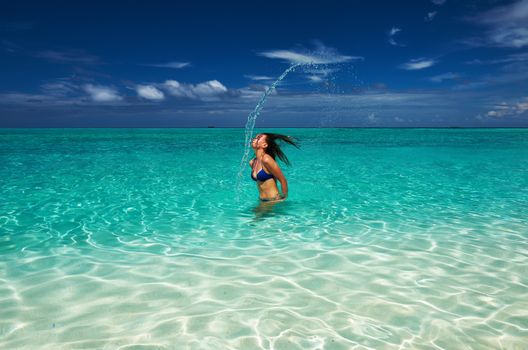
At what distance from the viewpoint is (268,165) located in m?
6.42

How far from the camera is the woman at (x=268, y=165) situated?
6410mm

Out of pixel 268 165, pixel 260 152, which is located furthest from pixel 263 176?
pixel 260 152

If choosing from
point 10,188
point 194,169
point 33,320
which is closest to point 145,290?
point 33,320

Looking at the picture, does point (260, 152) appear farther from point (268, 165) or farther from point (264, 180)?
point (264, 180)

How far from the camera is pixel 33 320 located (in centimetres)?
303

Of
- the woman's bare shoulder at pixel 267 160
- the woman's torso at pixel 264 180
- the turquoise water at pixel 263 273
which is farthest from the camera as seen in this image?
the woman's torso at pixel 264 180

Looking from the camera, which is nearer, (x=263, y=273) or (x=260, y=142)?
(x=263, y=273)

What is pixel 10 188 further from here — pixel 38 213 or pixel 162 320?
pixel 162 320

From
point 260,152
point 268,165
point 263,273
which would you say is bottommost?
point 263,273

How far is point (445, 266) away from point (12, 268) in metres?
5.08

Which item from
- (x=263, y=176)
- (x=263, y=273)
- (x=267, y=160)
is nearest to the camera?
(x=263, y=273)

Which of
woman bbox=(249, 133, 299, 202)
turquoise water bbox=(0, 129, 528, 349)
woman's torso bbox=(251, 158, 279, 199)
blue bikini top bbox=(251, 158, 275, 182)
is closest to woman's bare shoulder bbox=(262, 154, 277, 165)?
woman bbox=(249, 133, 299, 202)

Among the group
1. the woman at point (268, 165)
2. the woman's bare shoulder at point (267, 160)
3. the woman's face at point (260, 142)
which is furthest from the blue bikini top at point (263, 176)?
the woman's face at point (260, 142)

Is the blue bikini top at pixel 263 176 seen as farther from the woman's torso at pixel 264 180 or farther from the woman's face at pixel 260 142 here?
the woman's face at pixel 260 142
